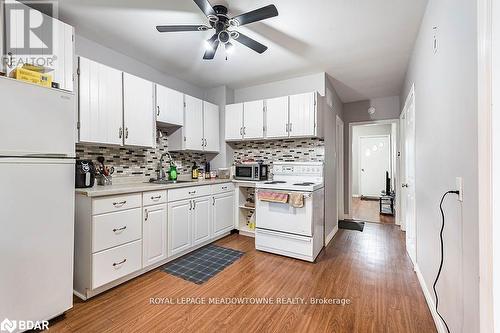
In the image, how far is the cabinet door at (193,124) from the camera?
3326mm

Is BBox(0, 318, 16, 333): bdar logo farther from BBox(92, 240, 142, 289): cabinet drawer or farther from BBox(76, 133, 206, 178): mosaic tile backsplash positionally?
BBox(76, 133, 206, 178): mosaic tile backsplash

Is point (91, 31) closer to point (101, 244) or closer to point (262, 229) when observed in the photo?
point (101, 244)

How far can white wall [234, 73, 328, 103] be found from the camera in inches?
133

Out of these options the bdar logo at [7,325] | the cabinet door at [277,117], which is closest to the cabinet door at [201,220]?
the cabinet door at [277,117]

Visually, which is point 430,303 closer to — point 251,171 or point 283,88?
point 251,171

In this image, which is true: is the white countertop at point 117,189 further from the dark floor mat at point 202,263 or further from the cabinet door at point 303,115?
the cabinet door at point 303,115

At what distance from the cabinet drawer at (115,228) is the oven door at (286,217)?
1492mm

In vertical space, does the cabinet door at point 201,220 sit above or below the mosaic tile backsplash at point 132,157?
below

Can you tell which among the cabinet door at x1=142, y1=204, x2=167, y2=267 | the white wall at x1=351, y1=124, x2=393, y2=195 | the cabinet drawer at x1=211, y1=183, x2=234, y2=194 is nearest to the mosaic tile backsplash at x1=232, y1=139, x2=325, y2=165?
the cabinet drawer at x1=211, y1=183, x2=234, y2=194

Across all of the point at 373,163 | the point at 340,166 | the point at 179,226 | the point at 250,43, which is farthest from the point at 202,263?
the point at 373,163

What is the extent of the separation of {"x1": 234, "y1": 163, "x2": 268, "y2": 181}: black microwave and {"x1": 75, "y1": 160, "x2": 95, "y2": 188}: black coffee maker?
202 centimetres

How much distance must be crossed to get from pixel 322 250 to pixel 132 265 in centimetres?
235

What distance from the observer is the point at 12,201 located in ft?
4.74

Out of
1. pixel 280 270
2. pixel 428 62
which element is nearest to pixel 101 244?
pixel 280 270
